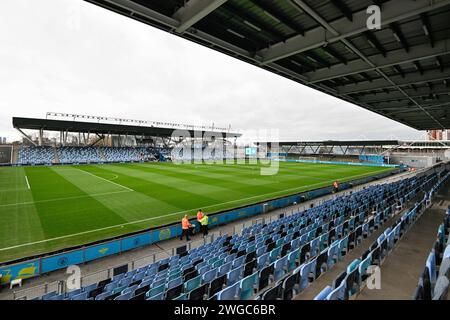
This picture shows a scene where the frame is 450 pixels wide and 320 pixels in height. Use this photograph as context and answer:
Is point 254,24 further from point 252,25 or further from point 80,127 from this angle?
point 80,127

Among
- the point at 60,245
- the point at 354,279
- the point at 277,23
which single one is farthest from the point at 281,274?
the point at 60,245

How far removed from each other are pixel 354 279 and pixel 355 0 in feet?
23.1

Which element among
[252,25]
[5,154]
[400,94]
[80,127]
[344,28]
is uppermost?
[80,127]

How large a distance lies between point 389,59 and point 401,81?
12.5 feet

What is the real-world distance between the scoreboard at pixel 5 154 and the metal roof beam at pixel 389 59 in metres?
57.6

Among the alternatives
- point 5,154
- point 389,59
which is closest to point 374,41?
point 389,59

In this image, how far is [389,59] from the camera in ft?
31.3

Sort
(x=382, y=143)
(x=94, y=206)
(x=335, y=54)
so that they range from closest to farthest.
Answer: (x=335, y=54) < (x=94, y=206) < (x=382, y=143)

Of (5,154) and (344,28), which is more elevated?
(344,28)

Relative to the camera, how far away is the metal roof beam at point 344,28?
5.86m

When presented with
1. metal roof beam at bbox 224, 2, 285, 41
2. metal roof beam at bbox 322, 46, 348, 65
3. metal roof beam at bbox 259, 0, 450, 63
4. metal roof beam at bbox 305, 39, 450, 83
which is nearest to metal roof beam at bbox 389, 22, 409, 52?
metal roof beam at bbox 305, 39, 450, 83

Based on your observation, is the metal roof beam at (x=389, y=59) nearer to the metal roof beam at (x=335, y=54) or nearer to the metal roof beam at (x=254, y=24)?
the metal roof beam at (x=335, y=54)

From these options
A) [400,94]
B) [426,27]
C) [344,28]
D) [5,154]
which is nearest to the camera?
[344,28]
